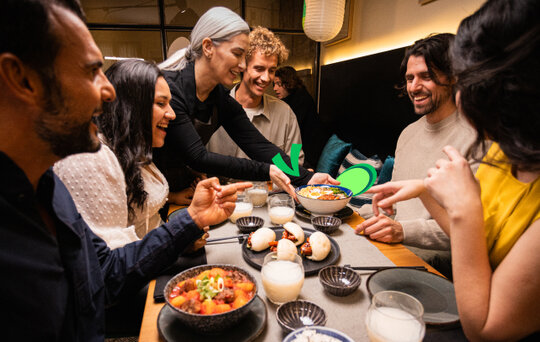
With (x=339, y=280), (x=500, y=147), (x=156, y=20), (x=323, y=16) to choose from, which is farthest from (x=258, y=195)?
(x=156, y=20)

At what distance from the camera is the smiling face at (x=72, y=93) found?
28.1 inches

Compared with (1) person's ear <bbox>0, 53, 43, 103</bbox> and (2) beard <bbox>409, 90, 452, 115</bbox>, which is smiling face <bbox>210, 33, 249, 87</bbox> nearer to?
(2) beard <bbox>409, 90, 452, 115</bbox>

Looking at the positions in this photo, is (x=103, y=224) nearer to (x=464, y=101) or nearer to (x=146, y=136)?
(x=146, y=136)

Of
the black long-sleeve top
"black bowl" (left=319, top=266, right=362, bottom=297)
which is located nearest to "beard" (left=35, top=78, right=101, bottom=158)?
"black bowl" (left=319, top=266, right=362, bottom=297)

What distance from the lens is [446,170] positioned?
924mm

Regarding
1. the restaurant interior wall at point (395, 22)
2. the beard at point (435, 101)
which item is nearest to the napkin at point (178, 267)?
the beard at point (435, 101)

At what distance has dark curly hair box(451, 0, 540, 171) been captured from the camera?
712mm

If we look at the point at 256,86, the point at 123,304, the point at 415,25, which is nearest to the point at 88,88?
the point at 123,304

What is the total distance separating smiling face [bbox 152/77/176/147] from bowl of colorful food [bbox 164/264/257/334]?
36.1 inches

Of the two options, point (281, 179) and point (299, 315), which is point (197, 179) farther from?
point (299, 315)

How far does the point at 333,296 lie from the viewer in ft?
3.23

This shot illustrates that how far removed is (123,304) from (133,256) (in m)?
0.33

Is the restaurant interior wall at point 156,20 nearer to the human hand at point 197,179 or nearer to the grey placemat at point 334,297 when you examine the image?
the human hand at point 197,179

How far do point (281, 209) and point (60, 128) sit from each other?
3.32ft
